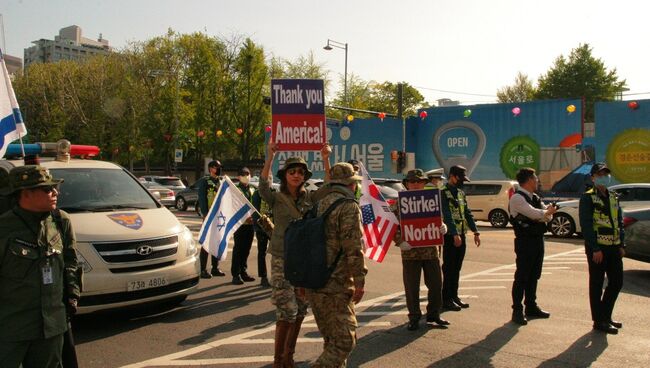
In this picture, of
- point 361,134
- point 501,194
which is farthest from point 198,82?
point 501,194

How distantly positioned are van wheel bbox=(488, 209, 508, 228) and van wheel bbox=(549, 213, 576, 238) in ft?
9.86

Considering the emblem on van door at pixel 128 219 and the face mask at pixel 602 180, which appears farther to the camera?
the emblem on van door at pixel 128 219

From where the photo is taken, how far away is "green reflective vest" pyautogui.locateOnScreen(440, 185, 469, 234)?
7.30 metres

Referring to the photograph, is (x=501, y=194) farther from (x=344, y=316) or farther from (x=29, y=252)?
(x=29, y=252)

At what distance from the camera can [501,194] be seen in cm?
1930

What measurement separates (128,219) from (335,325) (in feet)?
11.7

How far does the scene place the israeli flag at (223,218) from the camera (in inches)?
317

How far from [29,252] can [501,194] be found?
57.9ft

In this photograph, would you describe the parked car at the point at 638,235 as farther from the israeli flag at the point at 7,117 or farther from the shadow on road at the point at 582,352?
the israeli flag at the point at 7,117

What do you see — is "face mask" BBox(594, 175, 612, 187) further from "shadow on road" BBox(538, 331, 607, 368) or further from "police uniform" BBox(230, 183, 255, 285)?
"police uniform" BBox(230, 183, 255, 285)

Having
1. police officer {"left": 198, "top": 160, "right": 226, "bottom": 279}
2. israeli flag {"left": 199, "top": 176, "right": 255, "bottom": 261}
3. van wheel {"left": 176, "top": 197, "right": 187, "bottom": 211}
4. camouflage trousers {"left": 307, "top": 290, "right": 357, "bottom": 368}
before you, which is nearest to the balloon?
van wheel {"left": 176, "top": 197, "right": 187, "bottom": 211}

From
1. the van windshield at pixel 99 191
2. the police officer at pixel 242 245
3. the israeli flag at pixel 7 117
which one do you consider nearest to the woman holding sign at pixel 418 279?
the van windshield at pixel 99 191

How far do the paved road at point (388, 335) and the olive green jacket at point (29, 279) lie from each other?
2.00 meters

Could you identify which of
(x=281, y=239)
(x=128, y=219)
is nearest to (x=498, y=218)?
(x=128, y=219)
